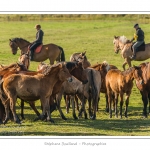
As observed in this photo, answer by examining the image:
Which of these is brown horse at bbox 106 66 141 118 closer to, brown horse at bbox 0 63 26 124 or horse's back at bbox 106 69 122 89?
horse's back at bbox 106 69 122 89

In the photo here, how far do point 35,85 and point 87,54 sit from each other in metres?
16.9

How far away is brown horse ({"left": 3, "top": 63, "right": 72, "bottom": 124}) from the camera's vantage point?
14664 millimetres

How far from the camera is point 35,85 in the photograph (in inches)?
584

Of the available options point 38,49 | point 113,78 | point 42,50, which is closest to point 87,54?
point 42,50

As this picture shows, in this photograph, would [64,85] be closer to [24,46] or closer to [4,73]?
[4,73]

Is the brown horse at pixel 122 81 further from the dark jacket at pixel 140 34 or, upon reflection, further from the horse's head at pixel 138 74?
the dark jacket at pixel 140 34

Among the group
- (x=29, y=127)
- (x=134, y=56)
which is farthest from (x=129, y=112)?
(x=134, y=56)

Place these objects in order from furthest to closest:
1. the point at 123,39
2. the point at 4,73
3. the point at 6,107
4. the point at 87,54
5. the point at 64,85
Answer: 1. the point at 87,54
2. the point at 123,39
3. the point at 4,73
4. the point at 64,85
5. the point at 6,107

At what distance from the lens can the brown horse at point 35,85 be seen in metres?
14.7

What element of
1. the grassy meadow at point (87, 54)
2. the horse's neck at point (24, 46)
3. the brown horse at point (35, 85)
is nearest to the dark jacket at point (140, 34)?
the grassy meadow at point (87, 54)

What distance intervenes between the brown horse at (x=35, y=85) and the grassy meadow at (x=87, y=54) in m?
0.66

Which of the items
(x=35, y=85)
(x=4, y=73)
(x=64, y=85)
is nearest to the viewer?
(x=35, y=85)

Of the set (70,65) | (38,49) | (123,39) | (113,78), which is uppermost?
(123,39)

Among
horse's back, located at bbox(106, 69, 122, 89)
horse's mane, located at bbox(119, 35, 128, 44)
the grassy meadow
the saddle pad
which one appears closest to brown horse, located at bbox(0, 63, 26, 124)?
the grassy meadow
